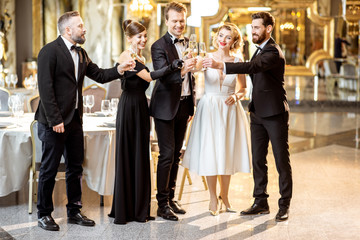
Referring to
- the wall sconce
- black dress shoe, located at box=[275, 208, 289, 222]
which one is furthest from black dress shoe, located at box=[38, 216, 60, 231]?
the wall sconce

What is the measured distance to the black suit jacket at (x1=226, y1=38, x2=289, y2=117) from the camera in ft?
15.3

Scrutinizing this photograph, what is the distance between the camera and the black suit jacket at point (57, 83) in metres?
4.28

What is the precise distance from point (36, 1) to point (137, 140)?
25.8ft

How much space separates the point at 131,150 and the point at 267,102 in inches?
48.8

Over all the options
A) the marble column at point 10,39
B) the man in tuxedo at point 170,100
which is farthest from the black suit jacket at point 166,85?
the marble column at point 10,39

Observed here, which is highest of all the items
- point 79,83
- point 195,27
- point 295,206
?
point 195,27

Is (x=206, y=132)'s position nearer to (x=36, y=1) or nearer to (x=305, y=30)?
(x=36, y=1)

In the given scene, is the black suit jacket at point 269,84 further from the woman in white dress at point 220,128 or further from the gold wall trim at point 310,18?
the gold wall trim at point 310,18

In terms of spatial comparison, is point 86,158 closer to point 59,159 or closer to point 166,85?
point 59,159

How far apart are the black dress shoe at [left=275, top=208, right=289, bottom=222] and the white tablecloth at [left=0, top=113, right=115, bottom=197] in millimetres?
1545

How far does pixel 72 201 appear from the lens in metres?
4.74

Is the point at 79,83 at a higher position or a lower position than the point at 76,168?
higher

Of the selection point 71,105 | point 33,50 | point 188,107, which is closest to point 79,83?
point 71,105

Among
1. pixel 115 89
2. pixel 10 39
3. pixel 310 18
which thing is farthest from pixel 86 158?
pixel 310 18
